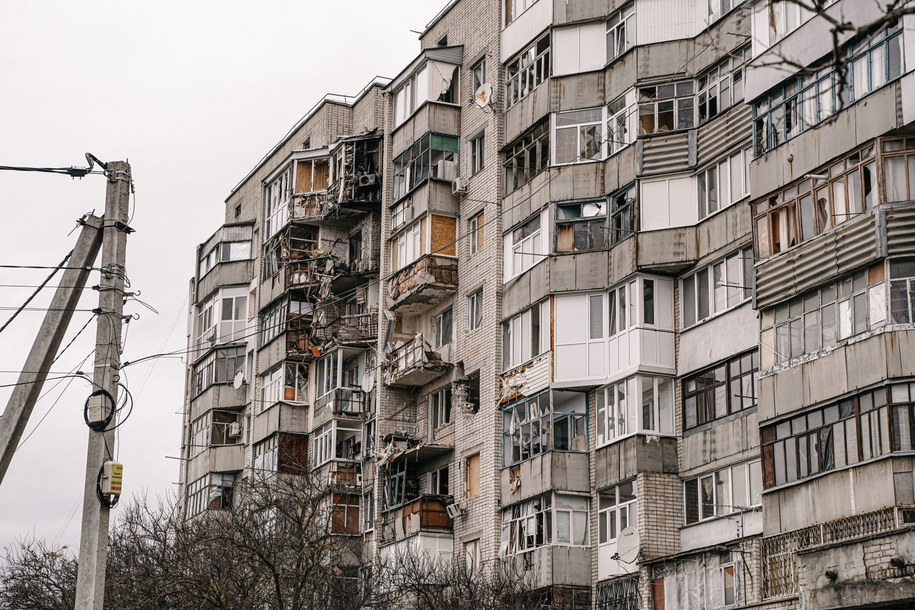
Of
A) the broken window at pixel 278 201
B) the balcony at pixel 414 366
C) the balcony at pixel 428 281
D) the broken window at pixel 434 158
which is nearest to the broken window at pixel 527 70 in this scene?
the broken window at pixel 434 158

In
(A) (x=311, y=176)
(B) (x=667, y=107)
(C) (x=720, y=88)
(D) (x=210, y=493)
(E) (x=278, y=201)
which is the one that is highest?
(A) (x=311, y=176)

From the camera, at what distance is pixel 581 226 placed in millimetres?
36531

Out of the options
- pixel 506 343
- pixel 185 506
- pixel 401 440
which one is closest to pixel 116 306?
pixel 506 343

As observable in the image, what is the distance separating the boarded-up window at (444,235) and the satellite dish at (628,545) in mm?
12564

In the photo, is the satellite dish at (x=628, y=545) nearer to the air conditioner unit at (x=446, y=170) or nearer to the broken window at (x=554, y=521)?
the broken window at (x=554, y=521)

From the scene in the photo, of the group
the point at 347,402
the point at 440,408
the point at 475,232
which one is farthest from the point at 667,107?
the point at 347,402

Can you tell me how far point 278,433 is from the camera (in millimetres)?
49469

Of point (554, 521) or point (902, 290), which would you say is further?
point (554, 521)

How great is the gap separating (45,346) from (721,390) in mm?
15730

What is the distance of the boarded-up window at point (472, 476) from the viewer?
39.7 m

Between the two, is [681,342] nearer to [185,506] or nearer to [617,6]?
[617,6]

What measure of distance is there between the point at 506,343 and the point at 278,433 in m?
13.3

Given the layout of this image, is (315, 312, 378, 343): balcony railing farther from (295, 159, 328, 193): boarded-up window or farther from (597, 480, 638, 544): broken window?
(597, 480, 638, 544): broken window

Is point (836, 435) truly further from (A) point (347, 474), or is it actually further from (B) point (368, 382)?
(A) point (347, 474)
